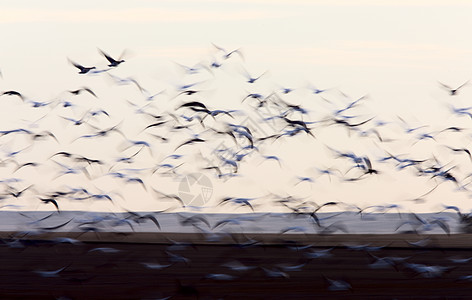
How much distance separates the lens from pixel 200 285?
1042cm

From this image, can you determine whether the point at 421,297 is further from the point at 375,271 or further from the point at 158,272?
the point at 158,272

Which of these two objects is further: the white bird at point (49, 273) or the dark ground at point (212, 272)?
the white bird at point (49, 273)

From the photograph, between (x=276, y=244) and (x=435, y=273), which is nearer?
(x=435, y=273)

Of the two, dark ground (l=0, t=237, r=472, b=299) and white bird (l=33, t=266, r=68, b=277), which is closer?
dark ground (l=0, t=237, r=472, b=299)

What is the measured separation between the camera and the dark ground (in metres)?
9.77

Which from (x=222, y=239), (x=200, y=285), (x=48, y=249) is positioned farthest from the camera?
(x=222, y=239)

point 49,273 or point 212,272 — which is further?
point 212,272

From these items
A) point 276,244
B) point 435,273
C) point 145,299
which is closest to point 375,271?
point 435,273

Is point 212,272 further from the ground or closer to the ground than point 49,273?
closer to the ground

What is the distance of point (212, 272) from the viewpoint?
38.5 feet

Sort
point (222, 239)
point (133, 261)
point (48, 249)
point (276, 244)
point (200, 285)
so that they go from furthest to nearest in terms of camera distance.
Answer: point (222, 239)
point (276, 244)
point (48, 249)
point (133, 261)
point (200, 285)

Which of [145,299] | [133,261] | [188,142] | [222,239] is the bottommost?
[222,239]

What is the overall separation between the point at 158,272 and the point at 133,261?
1.46 m

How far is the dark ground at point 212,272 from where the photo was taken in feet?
32.1
